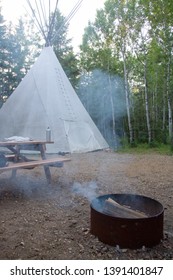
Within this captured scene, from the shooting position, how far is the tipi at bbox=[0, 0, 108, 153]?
645 centimetres

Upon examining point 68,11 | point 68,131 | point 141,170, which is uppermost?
point 68,11

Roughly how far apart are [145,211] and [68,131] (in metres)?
4.65

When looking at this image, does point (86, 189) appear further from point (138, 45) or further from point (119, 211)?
point (138, 45)

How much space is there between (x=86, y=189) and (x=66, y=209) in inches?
30.5

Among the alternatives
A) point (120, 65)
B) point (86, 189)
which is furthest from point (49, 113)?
point (120, 65)

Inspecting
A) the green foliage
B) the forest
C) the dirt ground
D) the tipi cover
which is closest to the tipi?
the tipi cover

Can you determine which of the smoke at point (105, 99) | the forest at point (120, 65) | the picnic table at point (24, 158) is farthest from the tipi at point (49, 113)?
the smoke at point (105, 99)

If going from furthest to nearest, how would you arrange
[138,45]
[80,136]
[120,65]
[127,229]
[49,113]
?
[120,65] → [138,45] → [80,136] → [49,113] → [127,229]

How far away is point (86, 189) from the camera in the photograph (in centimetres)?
313

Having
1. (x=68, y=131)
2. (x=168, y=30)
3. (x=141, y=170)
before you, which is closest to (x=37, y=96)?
(x=68, y=131)

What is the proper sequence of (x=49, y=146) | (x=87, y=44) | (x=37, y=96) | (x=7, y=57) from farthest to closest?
(x=87, y=44), (x=7, y=57), (x=37, y=96), (x=49, y=146)

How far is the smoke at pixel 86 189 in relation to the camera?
2.87m

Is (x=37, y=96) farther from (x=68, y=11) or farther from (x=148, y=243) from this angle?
(x=148, y=243)

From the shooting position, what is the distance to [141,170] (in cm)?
437
